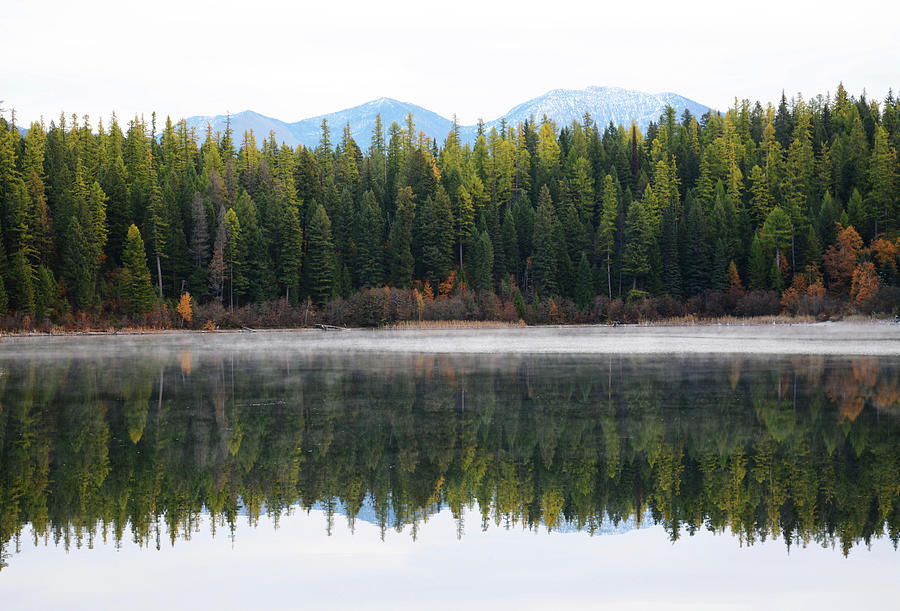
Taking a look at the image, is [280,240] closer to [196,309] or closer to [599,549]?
[196,309]

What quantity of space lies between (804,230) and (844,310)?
60.0 feet

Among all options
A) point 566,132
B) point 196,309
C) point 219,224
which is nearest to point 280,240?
point 219,224

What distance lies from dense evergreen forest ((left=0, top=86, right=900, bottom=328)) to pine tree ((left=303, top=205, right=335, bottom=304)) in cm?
22

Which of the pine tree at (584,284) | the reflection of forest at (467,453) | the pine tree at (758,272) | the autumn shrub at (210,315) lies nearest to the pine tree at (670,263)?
the pine tree at (758,272)

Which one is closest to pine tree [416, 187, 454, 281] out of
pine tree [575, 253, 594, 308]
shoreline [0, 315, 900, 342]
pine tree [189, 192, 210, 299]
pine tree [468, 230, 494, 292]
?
pine tree [468, 230, 494, 292]

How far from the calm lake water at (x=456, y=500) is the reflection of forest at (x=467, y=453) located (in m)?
0.07

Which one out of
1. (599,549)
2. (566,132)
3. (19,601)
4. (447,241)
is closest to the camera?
(19,601)

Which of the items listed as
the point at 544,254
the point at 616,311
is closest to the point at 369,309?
the point at 544,254

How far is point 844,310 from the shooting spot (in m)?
83.6

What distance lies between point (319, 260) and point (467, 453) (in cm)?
8214

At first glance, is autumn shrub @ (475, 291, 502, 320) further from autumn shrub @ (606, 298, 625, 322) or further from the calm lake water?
the calm lake water

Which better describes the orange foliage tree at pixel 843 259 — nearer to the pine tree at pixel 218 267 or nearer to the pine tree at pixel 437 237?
the pine tree at pixel 437 237

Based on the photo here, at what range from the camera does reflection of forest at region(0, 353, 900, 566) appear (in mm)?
11594

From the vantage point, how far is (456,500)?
40.8ft
